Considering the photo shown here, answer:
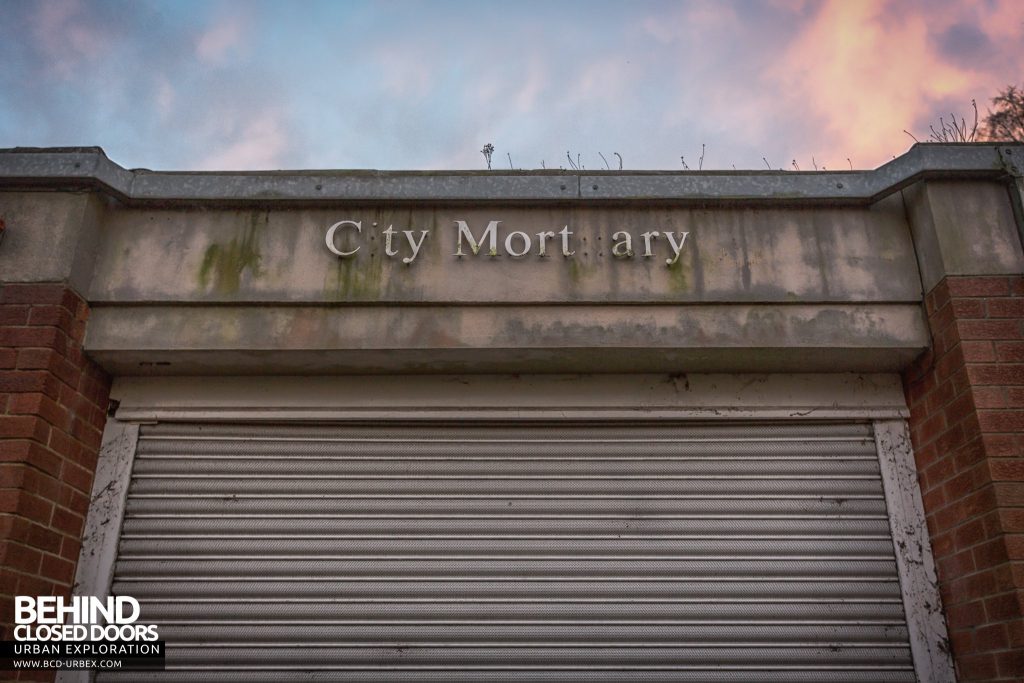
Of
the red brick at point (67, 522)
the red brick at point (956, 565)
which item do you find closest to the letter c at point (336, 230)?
the red brick at point (67, 522)

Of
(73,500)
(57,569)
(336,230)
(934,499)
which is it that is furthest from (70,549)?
(934,499)

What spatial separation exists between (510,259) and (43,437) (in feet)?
9.58

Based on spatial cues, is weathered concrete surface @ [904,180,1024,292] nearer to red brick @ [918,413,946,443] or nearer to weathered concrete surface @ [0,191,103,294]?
red brick @ [918,413,946,443]

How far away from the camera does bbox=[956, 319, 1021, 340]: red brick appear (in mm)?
4758

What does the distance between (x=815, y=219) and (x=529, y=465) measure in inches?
96.2

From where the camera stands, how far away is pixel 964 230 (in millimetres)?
5047

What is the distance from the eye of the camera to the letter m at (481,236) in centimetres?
529

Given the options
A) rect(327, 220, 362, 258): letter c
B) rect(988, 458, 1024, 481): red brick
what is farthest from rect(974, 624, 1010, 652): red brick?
rect(327, 220, 362, 258): letter c

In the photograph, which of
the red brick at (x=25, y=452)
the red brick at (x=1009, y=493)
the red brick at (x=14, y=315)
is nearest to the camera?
the red brick at (x=1009, y=493)

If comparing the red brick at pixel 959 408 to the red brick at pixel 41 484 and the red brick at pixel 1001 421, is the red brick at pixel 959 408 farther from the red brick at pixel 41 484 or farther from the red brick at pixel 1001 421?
the red brick at pixel 41 484

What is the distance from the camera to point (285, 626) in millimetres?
4930

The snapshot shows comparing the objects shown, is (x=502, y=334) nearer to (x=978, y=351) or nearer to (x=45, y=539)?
(x=978, y=351)

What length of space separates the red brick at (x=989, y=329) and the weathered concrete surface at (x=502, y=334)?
0.29 metres

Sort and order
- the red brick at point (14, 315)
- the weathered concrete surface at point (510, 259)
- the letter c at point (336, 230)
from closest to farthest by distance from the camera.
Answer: the red brick at point (14, 315) → the weathered concrete surface at point (510, 259) → the letter c at point (336, 230)
